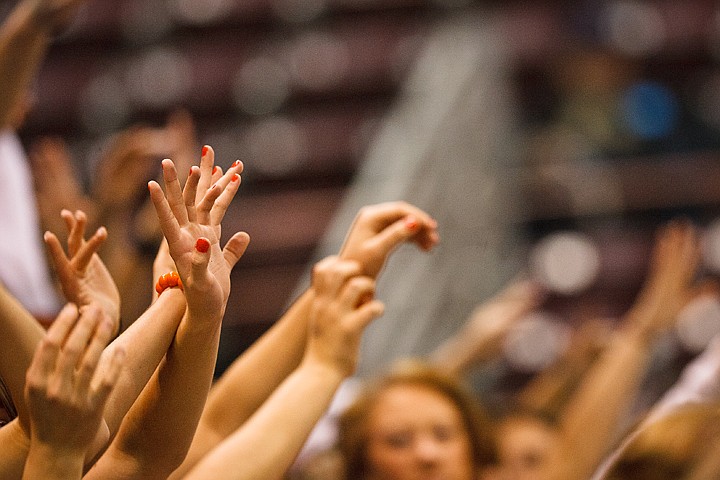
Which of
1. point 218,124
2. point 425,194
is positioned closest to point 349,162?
point 218,124

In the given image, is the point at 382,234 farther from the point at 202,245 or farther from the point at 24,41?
the point at 24,41

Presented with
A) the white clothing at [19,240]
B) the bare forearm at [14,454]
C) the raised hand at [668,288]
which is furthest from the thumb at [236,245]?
the raised hand at [668,288]

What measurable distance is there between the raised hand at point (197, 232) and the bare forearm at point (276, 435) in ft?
0.49

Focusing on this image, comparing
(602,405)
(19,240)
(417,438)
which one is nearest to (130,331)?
(417,438)

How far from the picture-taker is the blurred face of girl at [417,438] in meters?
1.35

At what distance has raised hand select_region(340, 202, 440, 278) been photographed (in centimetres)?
115

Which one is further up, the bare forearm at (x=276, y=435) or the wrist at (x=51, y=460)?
the wrist at (x=51, y=460)

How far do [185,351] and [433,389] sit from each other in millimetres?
619

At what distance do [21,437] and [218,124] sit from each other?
4.01 meters

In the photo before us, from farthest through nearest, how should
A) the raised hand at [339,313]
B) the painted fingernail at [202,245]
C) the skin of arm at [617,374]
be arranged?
Result: the skin of arm at [617,374]
the raised hand at [339,313]
the painted fingernail at [202,245]

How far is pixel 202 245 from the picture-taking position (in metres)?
0.83

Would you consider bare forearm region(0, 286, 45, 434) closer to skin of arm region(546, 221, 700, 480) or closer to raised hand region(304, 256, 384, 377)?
raised hand region(304, 256, 384, 377)

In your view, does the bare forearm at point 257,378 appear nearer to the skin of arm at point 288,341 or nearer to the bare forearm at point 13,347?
the skin of arm at point 288,341

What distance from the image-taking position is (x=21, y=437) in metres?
0.81
